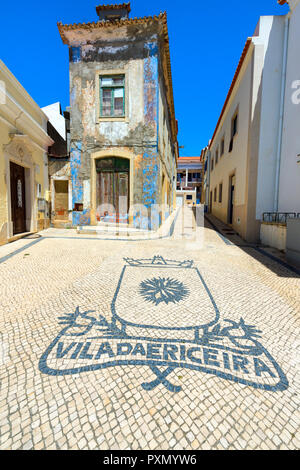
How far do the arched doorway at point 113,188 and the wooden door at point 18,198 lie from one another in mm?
2663

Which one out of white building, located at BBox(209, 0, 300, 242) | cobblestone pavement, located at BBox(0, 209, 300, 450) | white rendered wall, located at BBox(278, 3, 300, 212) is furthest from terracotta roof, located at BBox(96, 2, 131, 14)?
cobblestone pavement, located at BBox(0, 209, 300, 450)

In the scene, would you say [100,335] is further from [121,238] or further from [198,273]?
[121,238]

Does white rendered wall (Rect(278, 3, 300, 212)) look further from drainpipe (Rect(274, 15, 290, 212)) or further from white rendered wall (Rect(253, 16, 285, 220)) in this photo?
white rendered wall (Rect(253, 16, 285, 220))

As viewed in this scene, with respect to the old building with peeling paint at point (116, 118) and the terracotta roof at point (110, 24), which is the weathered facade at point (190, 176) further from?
the terracotta roof at point (110, 24)

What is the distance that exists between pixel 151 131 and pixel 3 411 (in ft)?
28.1

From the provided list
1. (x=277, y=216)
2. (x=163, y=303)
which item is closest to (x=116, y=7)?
(x=277, y=216)

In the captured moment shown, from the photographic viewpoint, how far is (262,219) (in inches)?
272

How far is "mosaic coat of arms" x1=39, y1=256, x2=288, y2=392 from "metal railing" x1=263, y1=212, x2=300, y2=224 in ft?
14.3

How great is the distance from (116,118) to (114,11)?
4987 millimetres

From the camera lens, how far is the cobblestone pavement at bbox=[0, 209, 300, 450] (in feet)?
4.16

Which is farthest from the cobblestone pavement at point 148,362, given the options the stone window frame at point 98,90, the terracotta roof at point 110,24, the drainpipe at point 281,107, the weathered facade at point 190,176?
the weathered facade at point 190,176

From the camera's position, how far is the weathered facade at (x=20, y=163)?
600 centimetres

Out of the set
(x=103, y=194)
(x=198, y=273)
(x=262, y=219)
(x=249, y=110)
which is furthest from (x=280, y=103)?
(x=103, y=194)

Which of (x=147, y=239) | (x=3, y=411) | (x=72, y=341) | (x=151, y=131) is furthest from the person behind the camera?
(x=151, y=131)
